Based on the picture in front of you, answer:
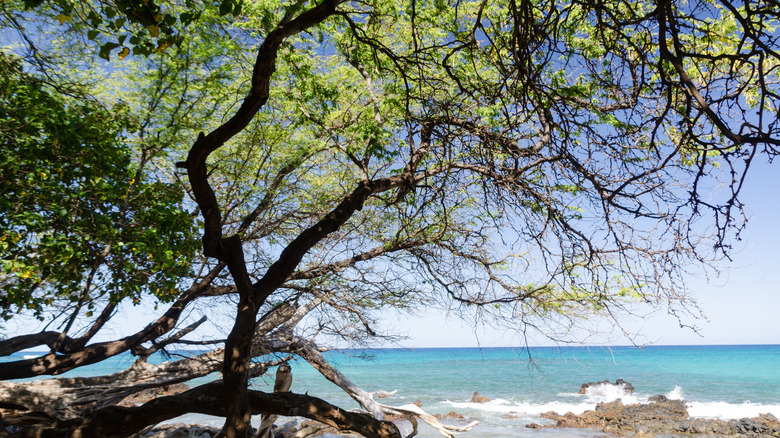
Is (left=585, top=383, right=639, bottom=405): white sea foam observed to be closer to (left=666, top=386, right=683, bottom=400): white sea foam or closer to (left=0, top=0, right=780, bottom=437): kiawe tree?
(left=666, top=386, right=683, bottom=400): white sea foam

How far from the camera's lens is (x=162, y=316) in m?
7.54

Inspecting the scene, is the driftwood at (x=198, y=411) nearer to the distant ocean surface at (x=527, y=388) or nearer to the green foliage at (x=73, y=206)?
the green foliage at (x=73, y=206)

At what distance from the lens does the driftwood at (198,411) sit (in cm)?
543

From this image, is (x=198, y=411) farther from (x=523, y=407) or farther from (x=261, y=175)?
(x=523, y=407)

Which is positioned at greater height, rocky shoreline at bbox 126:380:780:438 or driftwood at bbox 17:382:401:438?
driftwood at bbox 17:382:401:438

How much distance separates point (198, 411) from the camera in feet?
18.3

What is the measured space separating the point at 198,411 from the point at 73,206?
94.9 inches

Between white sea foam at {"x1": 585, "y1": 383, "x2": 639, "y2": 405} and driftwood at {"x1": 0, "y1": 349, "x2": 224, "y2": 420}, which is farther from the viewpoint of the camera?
white sea foam at {"x1": 585, "y1": 383, "x2": 639, "y2": 405}

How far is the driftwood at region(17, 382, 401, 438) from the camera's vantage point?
5.43 meters

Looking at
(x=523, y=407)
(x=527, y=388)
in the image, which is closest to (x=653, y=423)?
(x=523, y=407)

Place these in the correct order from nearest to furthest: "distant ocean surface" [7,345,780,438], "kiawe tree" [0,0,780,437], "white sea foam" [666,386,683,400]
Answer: "kiawe tree" [0,0,780,437] < "distant ocean surface" [7,345,780,438] < "white sea foam" [666,386,683,400]

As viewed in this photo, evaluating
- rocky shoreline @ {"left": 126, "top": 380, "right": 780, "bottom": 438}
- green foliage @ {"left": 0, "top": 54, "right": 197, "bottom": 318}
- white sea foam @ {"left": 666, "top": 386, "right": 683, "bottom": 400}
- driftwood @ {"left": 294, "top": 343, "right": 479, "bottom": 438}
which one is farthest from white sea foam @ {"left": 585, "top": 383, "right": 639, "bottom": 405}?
green foliage @ {"left": 0, "top": 54, "right": 197, "bottom": 318}

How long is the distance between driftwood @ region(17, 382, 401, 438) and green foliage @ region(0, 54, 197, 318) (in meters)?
1.12

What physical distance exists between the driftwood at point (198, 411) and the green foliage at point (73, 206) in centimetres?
112
